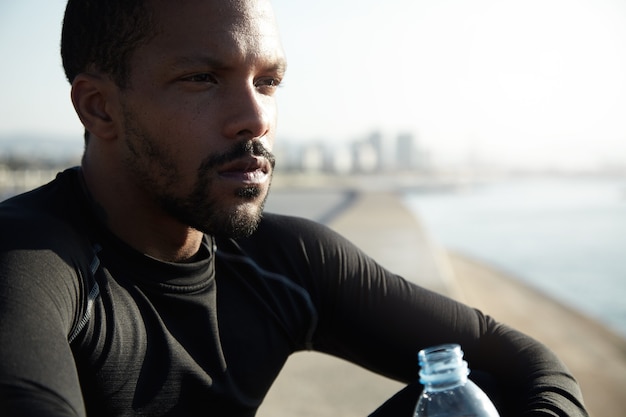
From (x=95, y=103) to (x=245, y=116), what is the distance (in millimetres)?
431

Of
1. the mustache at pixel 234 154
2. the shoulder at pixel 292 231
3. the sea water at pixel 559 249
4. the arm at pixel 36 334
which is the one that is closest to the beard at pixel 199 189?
the mustache at pixel 234 154

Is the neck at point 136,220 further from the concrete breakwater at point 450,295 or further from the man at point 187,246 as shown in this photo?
the concrete breakwater at point 450,295

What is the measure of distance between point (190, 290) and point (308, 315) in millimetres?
445

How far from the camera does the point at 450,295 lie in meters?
6.46

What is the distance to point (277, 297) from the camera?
7.46ft

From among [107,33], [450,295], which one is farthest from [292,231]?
[450,295]

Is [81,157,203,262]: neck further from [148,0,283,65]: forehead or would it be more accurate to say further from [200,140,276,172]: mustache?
[148,0,283,65]: forehead

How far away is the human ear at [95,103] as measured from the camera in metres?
2.10

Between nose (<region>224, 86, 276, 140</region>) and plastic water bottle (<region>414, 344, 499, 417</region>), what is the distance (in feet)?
2.61

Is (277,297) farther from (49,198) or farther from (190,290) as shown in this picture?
(49,198)

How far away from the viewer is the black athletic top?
1.56 m

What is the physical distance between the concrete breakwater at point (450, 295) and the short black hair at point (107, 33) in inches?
85.0

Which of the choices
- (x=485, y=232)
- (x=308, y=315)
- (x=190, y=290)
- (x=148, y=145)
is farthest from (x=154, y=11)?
(x=485, y=232)

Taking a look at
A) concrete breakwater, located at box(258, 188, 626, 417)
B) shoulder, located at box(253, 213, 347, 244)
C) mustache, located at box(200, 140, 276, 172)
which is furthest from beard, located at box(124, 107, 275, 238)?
concrete breakwater, located at box(258, 188, 626, 417)
